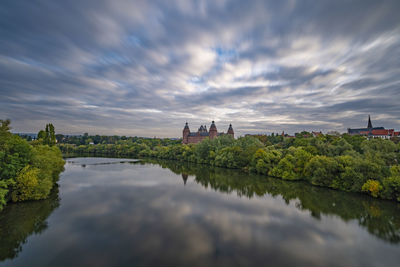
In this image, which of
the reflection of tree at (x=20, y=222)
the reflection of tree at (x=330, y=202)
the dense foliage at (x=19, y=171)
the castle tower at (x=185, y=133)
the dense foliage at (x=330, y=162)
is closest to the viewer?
the reflection of tree at (x=20, y=222)

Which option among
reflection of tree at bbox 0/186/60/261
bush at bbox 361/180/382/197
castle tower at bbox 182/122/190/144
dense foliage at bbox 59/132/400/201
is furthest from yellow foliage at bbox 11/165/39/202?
castle tower at bbox 182/122/190/144

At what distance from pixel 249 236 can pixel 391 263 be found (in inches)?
254

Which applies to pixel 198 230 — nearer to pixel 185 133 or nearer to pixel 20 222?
pixel 20 222

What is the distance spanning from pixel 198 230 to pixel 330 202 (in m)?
13.6

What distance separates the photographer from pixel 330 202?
61.9ft

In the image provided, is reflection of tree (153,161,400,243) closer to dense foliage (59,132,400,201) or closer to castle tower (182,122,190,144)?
dense foliage (59,132,400,201)

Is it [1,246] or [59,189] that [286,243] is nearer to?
[1,246]

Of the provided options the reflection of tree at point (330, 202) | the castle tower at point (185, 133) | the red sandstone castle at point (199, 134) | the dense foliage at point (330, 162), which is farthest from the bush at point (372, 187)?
the castle tower at point (185, 133)

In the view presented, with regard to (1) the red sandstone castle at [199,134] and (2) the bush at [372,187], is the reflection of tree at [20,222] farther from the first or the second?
(1) the red sandstone castle at [199,134]

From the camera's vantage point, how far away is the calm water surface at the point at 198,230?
9578 mm

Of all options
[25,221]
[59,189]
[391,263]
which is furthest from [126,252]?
[59,189]

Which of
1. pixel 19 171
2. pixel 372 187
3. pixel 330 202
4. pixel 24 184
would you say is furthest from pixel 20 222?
pixel 372 187

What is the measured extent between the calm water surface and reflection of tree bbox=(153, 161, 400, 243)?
0.26 ft

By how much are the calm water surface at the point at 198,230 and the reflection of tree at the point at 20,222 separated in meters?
0.04
